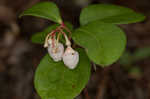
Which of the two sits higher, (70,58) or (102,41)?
(102,41)

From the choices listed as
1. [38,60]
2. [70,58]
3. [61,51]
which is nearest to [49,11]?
[61,51]

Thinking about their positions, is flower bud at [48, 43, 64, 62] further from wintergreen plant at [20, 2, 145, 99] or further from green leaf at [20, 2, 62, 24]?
green leaf at [20, 2, 62, 24]

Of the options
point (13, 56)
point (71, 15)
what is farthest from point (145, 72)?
point (13, 56)

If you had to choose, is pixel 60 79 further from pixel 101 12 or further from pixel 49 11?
pixel 101 12

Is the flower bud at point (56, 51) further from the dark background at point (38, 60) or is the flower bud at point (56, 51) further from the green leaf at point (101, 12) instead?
the dark background at point (38, 60)

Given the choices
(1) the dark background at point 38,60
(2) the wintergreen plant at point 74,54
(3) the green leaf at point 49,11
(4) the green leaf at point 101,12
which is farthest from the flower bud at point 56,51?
(1) the dark background at point 38,60

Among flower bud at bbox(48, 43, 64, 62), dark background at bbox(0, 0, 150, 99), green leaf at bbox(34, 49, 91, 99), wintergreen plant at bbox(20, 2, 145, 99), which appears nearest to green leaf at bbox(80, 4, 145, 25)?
wintergreen plant at bbox(20, 2, 145, 99)
